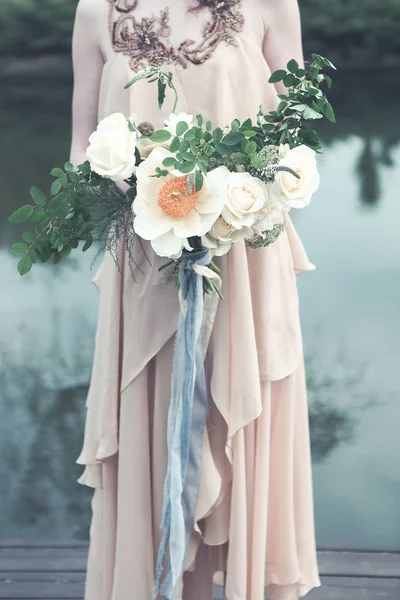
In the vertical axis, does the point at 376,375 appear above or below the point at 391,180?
below

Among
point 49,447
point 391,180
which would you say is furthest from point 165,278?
point 391,180

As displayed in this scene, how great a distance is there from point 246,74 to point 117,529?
0.94 m

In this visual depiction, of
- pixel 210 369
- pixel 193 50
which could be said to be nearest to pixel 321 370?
pixel 210 369

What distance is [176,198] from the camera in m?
1.63

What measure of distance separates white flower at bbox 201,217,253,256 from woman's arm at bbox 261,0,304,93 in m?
0.38

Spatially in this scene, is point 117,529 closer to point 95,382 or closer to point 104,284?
point 95,382

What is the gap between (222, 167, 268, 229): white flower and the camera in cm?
163

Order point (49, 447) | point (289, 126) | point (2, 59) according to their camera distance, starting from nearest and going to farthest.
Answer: point (289, 126)
point (49, 447)
point (2, 59)

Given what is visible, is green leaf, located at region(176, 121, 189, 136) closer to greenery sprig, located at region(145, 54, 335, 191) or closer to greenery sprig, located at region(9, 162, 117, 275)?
greenery sprig, located at region(145, 54, 335, 191)

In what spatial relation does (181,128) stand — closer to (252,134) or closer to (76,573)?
(252,134)

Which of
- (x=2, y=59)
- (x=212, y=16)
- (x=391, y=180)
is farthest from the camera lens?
(x=2, y=59)

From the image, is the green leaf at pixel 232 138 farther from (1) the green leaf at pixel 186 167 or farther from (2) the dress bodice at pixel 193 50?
(2) the dress bodice at pixel 193 50

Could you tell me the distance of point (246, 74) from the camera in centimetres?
182

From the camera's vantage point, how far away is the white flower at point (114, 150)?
1.63m
